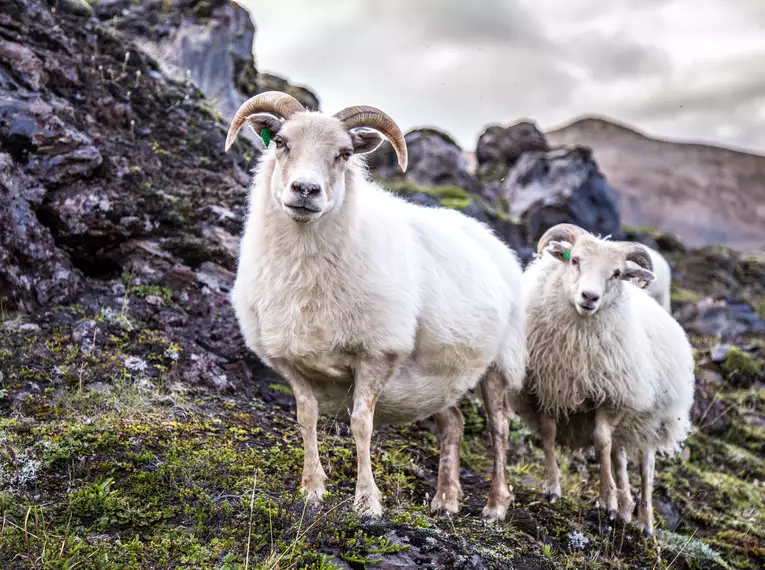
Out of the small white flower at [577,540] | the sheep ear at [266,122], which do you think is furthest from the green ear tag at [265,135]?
the small white flower at [577,540]

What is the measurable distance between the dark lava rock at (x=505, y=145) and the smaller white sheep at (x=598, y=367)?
67.7 ft

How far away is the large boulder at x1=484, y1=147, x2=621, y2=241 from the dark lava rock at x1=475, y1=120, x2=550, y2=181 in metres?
0.88

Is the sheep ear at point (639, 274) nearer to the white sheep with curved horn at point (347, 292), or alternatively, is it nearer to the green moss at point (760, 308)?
the white sheep with curved horn at point (347, 292)

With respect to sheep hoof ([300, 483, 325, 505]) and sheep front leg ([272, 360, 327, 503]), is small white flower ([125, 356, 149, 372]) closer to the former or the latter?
sheep front leg ([272, 360, 327, 503])

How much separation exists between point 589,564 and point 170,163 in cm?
657

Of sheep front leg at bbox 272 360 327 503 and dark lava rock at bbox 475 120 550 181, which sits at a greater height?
dark lava rock at bbox 475 120 550 181

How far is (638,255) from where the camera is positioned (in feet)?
24.3

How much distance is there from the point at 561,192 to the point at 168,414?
21.4 meters

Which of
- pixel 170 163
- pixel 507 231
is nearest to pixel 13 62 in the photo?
pixel 170 163

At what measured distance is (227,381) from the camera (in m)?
6.84

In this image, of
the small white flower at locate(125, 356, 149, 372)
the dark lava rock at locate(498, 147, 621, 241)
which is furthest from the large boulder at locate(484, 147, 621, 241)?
the small white flower at locate(125, 356, 149, 372)

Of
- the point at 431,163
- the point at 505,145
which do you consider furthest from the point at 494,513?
the point at 505,145

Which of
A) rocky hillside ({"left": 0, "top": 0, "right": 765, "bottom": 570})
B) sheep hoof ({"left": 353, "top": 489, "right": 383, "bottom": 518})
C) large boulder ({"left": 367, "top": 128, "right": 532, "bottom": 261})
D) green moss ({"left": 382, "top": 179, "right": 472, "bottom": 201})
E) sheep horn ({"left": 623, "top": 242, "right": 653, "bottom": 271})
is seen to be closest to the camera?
rocky hillside ({"left": 0, "top": 0, "right": 765, "bottom": 570})

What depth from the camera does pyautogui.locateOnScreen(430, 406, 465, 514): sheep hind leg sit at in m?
5.92
